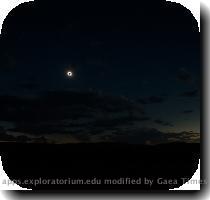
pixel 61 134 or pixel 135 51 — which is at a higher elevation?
pixel 135 51

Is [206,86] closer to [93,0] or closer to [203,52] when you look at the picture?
[203,52]

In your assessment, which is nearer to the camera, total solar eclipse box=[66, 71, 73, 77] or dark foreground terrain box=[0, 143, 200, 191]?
dark foreground terrain box=[0, 143, 200, 191]

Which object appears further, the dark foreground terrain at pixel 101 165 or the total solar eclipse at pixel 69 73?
the total solar eclipse at pixel 69 73

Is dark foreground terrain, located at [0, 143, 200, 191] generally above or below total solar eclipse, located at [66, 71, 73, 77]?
below

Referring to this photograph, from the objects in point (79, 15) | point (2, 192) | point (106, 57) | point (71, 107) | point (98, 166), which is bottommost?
point (2, 192)

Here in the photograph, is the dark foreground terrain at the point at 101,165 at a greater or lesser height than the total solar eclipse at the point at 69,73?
lesser

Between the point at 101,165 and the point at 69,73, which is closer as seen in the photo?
the point at 101,165

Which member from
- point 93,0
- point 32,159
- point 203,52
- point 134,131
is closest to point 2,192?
point 32,159

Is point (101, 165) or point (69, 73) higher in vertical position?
point (69, 73)
